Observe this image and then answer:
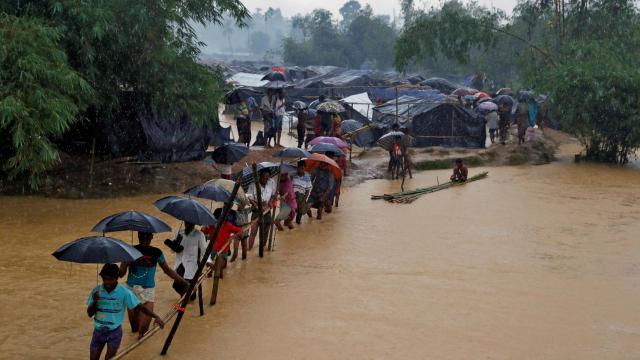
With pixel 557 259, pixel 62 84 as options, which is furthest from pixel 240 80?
pixel 557 259

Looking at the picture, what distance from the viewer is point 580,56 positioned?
67.3ft

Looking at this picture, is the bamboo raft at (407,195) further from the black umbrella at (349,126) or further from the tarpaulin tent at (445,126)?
the tarpaulin tent at (445,126)

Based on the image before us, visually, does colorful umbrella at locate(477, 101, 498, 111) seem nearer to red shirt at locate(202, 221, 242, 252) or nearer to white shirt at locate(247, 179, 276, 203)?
white shirt at locate(247, 179, 276, 203)

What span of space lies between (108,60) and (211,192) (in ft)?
20.7

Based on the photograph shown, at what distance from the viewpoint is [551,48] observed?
24.5m

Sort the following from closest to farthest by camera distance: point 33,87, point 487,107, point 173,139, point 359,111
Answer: point 33,87
point 173,139
point 487,107
point 359,111

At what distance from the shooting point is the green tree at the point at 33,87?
1046 centimetres

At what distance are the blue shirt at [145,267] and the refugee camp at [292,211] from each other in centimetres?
2

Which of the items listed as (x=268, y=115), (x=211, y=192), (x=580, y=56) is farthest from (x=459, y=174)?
(x=211, y=192)

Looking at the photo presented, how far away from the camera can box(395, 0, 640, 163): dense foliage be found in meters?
18.8

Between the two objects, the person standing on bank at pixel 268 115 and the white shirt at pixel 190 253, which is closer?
the white shirt at pixel 190 253

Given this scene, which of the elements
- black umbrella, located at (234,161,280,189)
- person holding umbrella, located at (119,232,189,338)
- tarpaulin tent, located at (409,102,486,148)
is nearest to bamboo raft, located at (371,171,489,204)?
black umbrella, located at (234,161,280,189)

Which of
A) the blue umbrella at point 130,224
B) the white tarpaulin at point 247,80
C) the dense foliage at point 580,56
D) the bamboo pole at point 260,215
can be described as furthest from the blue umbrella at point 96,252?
the white tarpaulin at point 247,80

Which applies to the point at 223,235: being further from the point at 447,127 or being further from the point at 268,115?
the point at 447,127
